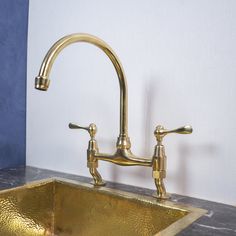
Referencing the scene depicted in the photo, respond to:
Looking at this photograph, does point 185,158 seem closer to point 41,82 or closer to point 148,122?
point 148,122

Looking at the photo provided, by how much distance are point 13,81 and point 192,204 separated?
677mm

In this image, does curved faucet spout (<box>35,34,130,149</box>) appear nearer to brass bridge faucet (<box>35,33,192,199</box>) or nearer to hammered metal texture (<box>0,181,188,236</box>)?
brass bridge faucet (<box>35,33,192,199</box>)

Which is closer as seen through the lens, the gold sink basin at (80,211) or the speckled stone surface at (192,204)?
the speckled stone surface at (192,204)

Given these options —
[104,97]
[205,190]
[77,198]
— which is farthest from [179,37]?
[77,198]

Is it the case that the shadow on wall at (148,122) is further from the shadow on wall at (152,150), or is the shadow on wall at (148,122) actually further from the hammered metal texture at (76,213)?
the hammered metal texture at (76,213)

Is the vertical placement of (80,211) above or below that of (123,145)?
below

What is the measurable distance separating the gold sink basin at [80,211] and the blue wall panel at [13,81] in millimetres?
237

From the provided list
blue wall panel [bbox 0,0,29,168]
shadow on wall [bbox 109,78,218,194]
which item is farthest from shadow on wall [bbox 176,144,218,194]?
blue wall panel [bbox 0,0,29,168]

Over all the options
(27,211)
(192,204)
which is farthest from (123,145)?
(27,211)

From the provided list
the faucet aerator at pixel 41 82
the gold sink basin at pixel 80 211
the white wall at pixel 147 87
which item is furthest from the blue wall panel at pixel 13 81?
the faucet aerator at pixel 41 82

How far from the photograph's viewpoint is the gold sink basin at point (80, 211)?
28.2 inches

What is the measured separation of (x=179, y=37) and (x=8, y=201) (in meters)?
0.58

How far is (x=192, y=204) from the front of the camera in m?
0.73

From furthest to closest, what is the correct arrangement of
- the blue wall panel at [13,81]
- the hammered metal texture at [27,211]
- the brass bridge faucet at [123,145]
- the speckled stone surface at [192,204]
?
the blue wall panel at [13,81] < the hammered metal texture at [27,211] < the brass bridge faucet at [123,145] < the speckled stone surface at [192,204]
